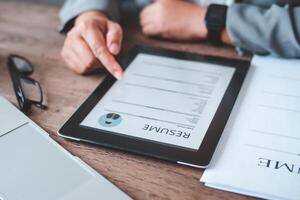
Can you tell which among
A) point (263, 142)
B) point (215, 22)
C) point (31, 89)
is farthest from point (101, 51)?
point (263, 142)

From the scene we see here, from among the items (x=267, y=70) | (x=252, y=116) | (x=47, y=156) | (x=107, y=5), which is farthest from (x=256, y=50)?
(x=47, y=156)

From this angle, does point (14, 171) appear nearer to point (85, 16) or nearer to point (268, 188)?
point (268, 188)

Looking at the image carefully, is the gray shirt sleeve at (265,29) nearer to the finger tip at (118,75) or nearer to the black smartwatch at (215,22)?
the black smartwatch at (215,22)

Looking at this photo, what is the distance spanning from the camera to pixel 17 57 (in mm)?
878

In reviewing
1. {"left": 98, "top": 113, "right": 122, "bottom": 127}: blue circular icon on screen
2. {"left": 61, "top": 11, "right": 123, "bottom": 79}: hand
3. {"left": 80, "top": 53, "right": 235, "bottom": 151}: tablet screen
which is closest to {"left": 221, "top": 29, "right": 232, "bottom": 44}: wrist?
{"left": 80, "top": 53, "right": 235, "bottom": 151}: tablet screen

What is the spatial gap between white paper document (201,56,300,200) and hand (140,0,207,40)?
0.20 metres

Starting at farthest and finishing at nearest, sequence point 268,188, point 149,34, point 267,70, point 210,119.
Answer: point 149,34 → point 267,70 → point 210,119 → point 268,188

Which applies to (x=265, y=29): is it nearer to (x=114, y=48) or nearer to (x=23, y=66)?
(x=114, y=48)

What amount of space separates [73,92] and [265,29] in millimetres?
393

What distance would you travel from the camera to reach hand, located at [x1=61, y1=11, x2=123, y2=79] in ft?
2.67

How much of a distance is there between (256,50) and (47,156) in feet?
1.51

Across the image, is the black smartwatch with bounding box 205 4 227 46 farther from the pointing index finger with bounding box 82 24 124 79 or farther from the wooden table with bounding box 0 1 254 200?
the pointing index finger with bounding box 82 24 124 79

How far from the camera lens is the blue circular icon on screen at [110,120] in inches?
26.6

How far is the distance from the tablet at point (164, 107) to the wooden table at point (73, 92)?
0.02 m
